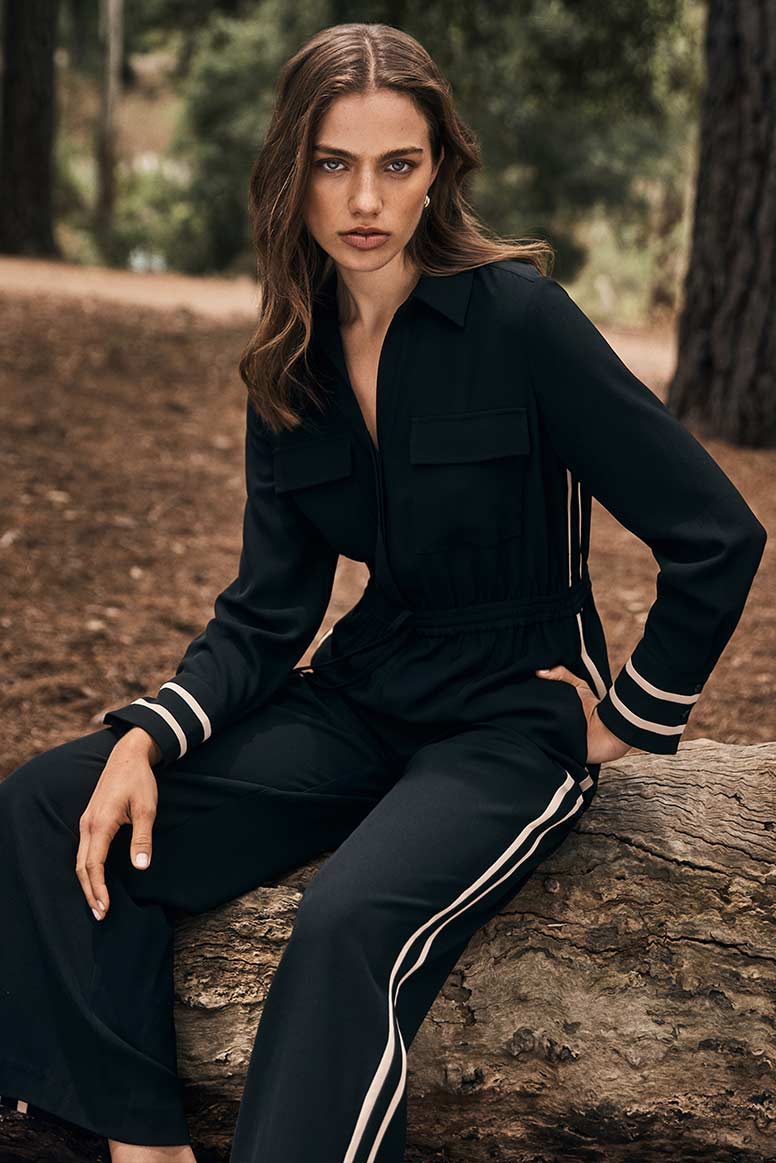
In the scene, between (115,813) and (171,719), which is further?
(171,719)

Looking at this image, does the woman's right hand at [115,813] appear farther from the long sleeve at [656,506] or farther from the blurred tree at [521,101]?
the blurred tree at [521,101]

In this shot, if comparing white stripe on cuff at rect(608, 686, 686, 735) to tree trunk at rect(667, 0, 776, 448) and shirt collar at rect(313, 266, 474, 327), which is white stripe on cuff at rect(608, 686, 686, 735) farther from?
tree trunk at rect(667, 0, 776, 448)

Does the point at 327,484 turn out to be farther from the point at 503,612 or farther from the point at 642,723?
the point at 642,723

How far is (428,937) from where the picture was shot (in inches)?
79.1

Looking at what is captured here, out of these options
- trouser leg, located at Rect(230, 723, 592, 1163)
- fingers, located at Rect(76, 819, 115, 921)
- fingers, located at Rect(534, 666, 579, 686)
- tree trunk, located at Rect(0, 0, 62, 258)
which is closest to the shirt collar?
fingers, located at Rect(534, 666, 579, 686)

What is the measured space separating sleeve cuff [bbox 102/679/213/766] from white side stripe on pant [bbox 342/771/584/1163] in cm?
56

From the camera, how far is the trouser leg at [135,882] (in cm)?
210

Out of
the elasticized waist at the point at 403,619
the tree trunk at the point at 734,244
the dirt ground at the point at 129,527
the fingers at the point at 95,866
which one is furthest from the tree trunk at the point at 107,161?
the fingers at the point at 95,866

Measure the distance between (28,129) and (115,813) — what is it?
38.3ft

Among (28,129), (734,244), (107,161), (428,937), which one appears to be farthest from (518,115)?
(428,937)

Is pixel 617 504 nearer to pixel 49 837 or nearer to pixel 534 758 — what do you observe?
pixel 534 758

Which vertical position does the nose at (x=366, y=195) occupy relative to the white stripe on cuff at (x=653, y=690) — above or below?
above

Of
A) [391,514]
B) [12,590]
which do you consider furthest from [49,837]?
[12,590]

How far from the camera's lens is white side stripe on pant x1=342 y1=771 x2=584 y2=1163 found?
6.09 ft
